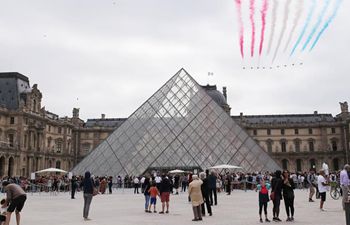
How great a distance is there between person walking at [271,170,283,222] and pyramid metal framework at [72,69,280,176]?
15523mm

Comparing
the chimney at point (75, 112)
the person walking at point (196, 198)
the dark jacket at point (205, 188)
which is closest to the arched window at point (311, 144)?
the chimney at point (75, 112)

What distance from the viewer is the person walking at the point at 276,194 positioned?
884 cm

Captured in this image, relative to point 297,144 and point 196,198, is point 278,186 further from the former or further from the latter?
point 297,144

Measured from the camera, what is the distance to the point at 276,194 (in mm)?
8898

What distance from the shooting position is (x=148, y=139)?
26297 mm

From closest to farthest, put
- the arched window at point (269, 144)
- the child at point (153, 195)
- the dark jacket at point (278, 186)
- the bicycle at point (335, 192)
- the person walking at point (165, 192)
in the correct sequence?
the dark jacket at point (278, 186), the person walking at point (165, 192), the child at point (153, 195), the bicycle at point (335, 192), the arched window at point (269, 144)

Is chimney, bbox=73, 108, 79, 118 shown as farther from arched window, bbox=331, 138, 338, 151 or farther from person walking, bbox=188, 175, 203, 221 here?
person walking, bbox=188, 175, 203, 221

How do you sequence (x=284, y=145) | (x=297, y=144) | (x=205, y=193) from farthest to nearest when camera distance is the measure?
(x=284, y=145)
(x=297, y=144)
(x=205, y=193)

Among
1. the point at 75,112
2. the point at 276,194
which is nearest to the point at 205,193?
the point at 276,194

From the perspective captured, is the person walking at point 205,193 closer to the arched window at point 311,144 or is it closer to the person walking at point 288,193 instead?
the person walking at point 288,193

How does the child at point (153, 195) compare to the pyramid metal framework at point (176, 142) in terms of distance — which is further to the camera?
the pyramid metal framework at point (176, 142)

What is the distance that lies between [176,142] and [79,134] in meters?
47.9

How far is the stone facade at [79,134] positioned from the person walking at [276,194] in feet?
151

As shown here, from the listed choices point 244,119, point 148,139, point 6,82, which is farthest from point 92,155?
point 244,119
